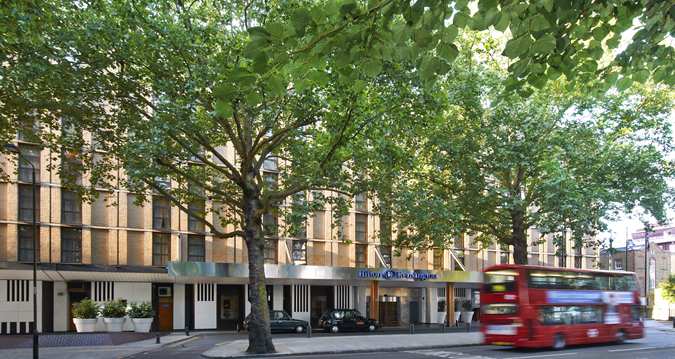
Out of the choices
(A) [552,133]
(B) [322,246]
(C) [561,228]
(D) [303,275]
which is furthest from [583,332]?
(B) [322,246]

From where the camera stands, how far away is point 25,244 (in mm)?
29969

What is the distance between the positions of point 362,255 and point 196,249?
11450 mm

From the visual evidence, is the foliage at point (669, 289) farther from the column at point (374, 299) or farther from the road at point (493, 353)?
the road at point (493, 353)

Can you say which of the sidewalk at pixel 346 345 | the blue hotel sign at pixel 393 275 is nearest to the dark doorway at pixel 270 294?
the blue hotel sign at pixel 393 275

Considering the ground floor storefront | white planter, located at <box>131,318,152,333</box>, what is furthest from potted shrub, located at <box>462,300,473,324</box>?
white planter, located at <box>131,318,152,333</box>

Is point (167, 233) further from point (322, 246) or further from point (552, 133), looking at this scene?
point (552, 133)

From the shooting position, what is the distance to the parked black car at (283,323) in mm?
33625

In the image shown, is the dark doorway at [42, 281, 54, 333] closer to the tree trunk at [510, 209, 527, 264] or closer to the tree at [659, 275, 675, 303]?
the tree trunk at [510, 209, 527, 264]

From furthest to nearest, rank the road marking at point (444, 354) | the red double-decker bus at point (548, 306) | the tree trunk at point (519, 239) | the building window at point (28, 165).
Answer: the building window at point (28, 165), the tree trunk at point (519, 239), the red double-decker bus at point (548, 306), the road marking at point (444, 354)

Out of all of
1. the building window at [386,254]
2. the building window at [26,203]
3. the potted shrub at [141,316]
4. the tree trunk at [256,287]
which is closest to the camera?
the tree trunk at [256,287]

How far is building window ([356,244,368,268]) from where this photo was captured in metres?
40.9

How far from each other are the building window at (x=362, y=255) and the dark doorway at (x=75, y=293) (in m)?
16.8

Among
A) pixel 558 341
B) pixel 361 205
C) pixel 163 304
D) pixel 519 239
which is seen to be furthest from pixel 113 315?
pixel 558 341

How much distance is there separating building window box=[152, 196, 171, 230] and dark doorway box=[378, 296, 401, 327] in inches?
629
